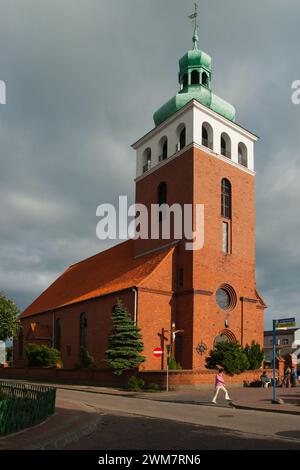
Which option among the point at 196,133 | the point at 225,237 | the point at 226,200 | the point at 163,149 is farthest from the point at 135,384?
the point at 163,149

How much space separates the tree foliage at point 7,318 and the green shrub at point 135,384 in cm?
809

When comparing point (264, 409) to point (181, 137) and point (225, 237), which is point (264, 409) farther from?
point (181, 137)

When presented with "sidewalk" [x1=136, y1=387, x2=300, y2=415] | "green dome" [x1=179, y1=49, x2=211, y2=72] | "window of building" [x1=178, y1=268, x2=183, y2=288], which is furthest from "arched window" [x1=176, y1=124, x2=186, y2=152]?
"sidewalk" [x1=136, y1=387, x2=300, y2=415]

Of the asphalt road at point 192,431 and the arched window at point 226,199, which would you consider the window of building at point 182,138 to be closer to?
the arched window at point 226,199

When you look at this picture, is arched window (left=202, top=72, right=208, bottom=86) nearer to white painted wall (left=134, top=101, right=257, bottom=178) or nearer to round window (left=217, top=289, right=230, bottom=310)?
white painted wall (left=134, top=101, right=257, bottom=178)

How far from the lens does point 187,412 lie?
1781cm

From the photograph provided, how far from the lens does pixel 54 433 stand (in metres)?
11.3

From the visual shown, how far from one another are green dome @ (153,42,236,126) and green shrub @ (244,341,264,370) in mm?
18180
